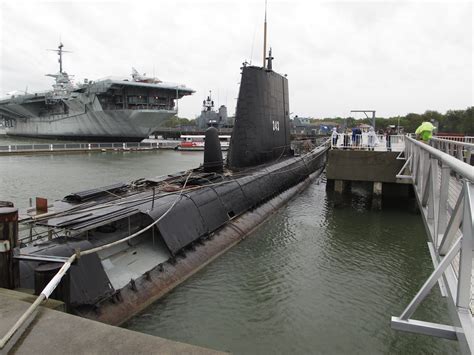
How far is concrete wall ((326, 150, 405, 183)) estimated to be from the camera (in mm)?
16781

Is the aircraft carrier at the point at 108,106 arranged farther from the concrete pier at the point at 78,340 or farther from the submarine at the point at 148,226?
the concrete pier at the point at 78,340

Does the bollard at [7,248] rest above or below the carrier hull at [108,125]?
below

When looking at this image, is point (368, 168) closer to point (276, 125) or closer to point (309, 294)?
point (276, 125)

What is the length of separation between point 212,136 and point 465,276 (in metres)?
11.5

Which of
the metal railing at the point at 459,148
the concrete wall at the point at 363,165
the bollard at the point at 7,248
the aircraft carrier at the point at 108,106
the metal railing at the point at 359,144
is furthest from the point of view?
the aircraft carrier at the point at 108,106

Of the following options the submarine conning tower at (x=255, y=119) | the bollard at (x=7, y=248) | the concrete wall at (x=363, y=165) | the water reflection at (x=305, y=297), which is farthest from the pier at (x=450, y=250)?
the concrete wall at (x=363, y=165)

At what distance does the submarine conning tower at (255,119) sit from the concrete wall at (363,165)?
3.01 m

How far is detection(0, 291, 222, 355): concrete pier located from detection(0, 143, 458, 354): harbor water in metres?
3.35

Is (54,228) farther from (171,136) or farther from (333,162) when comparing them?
(171,136)

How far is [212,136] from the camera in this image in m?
13.8

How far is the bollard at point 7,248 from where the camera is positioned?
4836 millimetres

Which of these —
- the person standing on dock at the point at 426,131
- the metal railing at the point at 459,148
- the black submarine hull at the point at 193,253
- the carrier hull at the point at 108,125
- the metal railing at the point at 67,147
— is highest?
the carrier hull at the point at 108,125

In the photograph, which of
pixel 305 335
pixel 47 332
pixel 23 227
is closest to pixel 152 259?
pixel 23 227

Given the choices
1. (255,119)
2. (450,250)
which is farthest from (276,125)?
(450,250)
